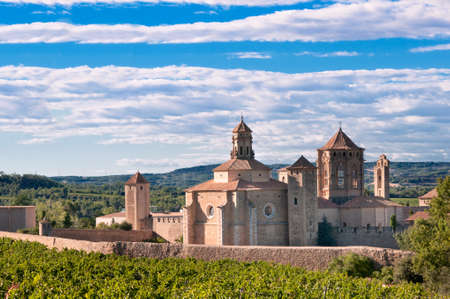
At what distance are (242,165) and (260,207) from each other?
13.6 feet

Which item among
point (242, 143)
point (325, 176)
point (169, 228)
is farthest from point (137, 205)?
point (325, 176)

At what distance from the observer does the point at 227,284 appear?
823 inches

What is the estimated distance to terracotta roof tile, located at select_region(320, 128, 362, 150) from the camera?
168 ft

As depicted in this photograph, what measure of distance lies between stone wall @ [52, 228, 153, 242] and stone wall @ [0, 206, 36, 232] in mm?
8956

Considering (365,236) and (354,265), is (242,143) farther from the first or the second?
(354,265)

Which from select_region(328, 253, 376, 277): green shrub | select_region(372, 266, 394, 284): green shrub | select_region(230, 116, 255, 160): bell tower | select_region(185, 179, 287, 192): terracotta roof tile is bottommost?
select_region(372, 266, 394, 284): green shrub

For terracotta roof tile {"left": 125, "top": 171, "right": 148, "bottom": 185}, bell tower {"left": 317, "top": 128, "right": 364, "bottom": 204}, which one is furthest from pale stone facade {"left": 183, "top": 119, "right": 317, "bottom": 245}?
terracotta roof tile {"left": 125, "top": 171, "right": 148, "bottom": 185}

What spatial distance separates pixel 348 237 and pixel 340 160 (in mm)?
9849

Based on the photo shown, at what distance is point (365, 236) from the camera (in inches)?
1677

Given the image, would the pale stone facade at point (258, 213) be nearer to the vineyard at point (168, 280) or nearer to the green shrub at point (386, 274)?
the vineyard at point (168, 280)

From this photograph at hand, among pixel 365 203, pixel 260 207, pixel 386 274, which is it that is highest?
pixel 365 203

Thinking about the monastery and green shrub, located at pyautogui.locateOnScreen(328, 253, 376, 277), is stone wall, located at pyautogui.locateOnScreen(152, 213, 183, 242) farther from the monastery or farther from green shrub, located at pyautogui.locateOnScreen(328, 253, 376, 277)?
green shrub, located at pyautogui.locateOnScreen(328, 253, 376, 277)

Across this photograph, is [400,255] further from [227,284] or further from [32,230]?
[32,230]

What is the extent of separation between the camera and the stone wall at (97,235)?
44.0 metres
